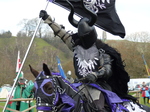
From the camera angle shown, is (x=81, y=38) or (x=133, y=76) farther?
(x=133, y=76)

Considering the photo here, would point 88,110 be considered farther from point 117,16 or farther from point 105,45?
point 117,16

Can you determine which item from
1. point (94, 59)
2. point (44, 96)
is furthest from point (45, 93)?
point (94, 59)

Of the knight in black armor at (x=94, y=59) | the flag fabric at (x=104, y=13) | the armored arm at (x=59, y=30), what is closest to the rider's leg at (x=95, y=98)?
the knight in black armor at (x=94, y=59)

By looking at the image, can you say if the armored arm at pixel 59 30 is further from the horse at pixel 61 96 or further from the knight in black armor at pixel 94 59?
the horse at pixel 61 96

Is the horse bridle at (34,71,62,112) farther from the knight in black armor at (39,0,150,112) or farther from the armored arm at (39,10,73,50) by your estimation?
the armored arm at (39,10,73,50)

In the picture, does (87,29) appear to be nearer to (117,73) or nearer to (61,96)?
(117,73)

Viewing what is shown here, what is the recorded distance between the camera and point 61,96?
143 inches

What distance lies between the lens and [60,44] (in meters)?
47.2

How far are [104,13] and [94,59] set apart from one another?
3.63ft

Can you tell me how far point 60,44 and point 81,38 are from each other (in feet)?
142

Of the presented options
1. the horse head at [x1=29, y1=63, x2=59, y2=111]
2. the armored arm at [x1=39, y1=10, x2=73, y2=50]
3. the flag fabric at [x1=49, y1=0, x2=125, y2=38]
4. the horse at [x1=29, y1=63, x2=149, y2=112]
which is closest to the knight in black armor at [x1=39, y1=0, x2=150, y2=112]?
the armored arm at [x1=39, y1=10, x2=73, y2=50]

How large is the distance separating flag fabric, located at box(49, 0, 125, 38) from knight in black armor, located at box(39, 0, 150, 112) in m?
0.48

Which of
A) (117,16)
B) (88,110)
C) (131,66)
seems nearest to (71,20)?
(117,16)

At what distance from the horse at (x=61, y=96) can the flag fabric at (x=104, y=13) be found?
1249 millimetres
